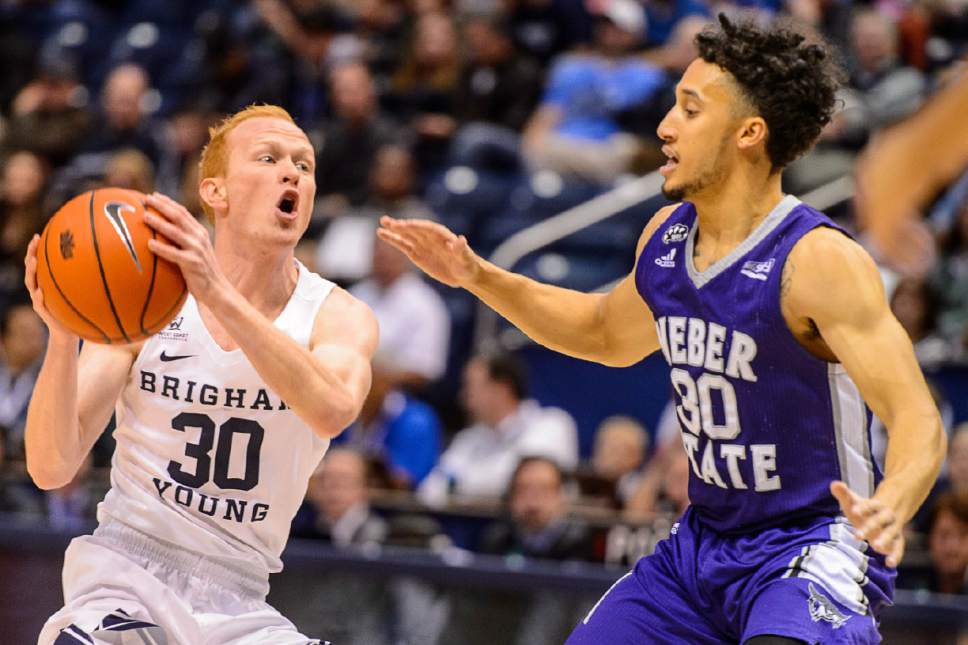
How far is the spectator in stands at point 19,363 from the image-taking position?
927cm

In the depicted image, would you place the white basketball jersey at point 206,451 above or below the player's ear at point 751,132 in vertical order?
below

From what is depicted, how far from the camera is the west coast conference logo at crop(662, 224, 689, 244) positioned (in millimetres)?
4434

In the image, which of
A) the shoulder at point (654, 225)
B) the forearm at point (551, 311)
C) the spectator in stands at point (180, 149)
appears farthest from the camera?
the spectator in stands at point (180, 149)

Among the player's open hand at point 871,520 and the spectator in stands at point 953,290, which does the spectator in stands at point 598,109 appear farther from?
the player's open hand at point 871,520

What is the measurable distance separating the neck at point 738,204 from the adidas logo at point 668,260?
11 cm

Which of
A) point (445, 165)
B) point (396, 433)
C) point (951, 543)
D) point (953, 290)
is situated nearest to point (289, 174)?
point (951, 543)

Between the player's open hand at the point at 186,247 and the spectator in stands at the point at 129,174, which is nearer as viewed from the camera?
the player's open hand at the point at 186,247

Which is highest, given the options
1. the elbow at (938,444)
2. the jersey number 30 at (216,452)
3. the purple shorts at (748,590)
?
the elbow at (938,444)

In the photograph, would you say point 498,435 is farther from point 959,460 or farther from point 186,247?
point 186,247

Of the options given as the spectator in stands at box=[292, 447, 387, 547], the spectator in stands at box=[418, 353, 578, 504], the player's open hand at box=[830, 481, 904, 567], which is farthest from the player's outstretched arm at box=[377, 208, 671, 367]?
the spectator in stands at box=[418, 353, 578, 504]

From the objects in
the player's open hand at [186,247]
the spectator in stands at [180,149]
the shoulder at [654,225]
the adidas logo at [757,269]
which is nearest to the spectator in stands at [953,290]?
the shoulder at [654,225]

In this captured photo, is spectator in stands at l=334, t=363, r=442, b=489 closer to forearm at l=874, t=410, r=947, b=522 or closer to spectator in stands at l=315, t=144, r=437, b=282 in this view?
spectator in stands at l=315, t=144, r=437, b=282

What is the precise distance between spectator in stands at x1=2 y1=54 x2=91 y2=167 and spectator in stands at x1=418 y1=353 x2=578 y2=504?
16.8 feet

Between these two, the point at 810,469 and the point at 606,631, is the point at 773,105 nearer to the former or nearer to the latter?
the point at 810,469
